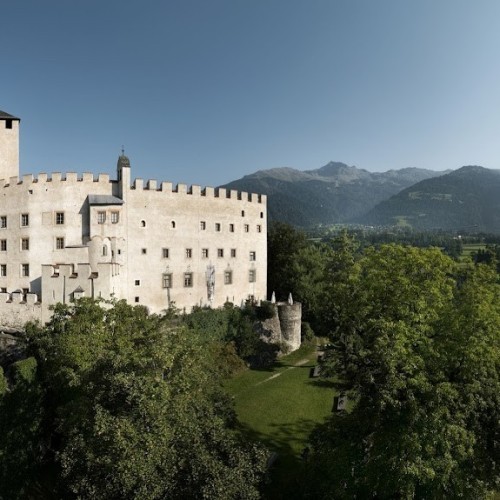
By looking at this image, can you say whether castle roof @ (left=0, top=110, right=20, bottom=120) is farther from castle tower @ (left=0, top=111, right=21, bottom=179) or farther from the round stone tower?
the round stone tower

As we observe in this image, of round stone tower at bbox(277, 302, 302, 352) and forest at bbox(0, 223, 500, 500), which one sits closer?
forest at bbox(0, 223, 500, 500)

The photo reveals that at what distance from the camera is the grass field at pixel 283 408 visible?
26.7m

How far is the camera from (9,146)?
45.1m

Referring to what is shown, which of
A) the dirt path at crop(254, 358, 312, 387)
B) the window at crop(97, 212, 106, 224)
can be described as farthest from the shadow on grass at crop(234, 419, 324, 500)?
the window at crop(97, 212, 106, 224)

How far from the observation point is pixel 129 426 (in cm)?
1577

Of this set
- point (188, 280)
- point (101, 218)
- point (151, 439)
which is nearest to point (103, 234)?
point (101, 218)

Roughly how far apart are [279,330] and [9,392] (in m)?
31.9

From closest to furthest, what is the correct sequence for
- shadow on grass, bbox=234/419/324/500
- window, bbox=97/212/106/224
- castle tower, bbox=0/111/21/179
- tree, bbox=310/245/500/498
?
tree, bbox=310/245/500/498
shadow on grass, bbox=234/419/324/500
window, bbox=97/212/106/224
castle tower, bbox=0/111/21/179

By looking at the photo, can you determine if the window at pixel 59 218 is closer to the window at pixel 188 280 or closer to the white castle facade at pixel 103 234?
the white castle facade at pixel 103 234

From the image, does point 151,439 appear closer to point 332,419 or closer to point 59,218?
point 332,419

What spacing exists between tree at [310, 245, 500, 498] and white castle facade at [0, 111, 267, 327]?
24.6 metres

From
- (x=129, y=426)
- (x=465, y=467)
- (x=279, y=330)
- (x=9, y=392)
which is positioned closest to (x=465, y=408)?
(x=465, y=467)

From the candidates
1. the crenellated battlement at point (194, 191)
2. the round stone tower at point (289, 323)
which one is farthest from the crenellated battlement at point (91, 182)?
the round stone tower at point (289, 323)

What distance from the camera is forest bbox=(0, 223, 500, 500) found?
1633 cm
